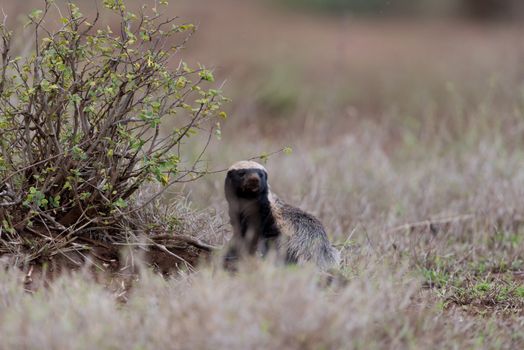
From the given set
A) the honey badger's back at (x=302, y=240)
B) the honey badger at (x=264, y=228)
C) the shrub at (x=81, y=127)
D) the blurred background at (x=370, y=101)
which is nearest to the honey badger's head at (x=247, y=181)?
the honey badger at (x=264, y=228)

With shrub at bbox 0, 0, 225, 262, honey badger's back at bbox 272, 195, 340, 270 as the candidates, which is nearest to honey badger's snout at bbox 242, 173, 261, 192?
honey badger's back at bbox 272, 195, 340, 270

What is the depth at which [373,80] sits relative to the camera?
51.3 feet

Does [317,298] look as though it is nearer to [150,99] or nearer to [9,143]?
[150,99]

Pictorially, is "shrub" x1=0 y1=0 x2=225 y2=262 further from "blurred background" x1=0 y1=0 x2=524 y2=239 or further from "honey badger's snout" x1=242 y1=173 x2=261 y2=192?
"blurred background" x1=0 y1=0 x2=524 y2=239

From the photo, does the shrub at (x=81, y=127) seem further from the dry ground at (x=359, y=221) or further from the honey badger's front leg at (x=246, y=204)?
the dry ground at (x=359, y=221)

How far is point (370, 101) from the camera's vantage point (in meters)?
14.5

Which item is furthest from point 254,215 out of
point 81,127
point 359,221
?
point 359,221

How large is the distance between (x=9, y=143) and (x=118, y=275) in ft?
3.20

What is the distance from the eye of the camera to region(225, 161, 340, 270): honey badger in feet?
17.5

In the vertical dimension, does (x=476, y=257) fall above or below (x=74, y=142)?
below

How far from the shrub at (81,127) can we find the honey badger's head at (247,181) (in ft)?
1.18

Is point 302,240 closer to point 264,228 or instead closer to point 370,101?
point 264,228

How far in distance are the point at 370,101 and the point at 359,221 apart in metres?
7.74

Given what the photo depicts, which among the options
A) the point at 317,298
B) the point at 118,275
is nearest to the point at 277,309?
the point at 317,298
